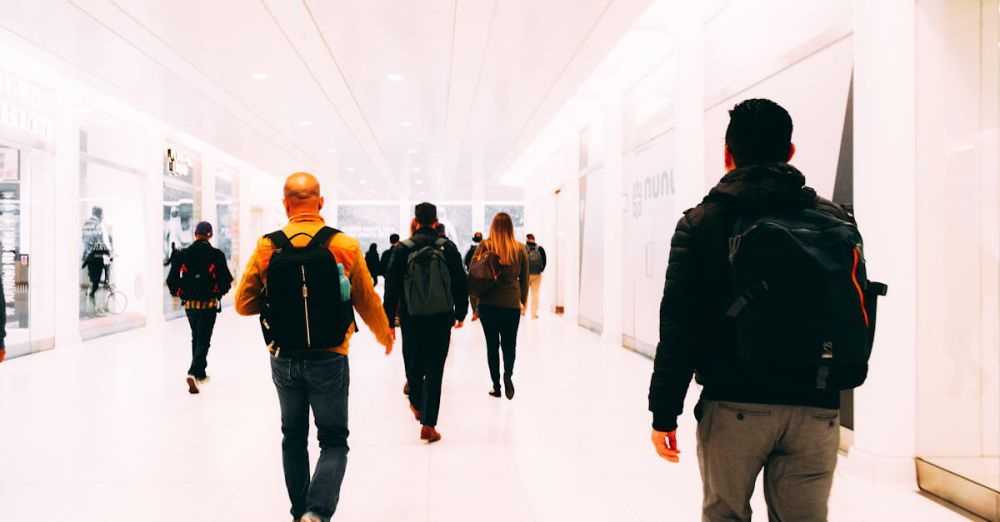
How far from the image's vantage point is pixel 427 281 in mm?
4250

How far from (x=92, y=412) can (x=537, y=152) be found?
12012mm

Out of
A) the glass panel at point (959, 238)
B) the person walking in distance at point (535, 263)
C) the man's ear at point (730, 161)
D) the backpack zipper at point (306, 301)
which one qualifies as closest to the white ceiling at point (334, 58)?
the person walking in distance at point (535, 263)

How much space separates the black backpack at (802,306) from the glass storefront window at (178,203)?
526 inches

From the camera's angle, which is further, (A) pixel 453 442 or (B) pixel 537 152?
(B) pixel 537 152

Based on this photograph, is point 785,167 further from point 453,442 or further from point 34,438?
point 34,438

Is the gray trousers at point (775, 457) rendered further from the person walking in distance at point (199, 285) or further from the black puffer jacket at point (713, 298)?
the person walking in distance at point (199, 285)

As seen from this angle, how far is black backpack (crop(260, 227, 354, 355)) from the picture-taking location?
8.29 feet

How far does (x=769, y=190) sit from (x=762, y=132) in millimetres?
180

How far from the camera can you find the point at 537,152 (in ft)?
51.6

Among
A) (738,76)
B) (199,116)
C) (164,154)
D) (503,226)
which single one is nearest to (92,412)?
(503,226)

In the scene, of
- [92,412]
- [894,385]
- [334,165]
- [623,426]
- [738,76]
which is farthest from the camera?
[334,165]

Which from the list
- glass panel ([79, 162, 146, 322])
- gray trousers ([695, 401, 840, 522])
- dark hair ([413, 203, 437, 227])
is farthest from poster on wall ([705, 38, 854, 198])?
glass panel ([79, 162, 146, 322])

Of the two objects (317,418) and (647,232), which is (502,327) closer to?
(317,418)

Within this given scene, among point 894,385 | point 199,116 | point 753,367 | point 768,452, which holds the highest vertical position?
point 199,116
